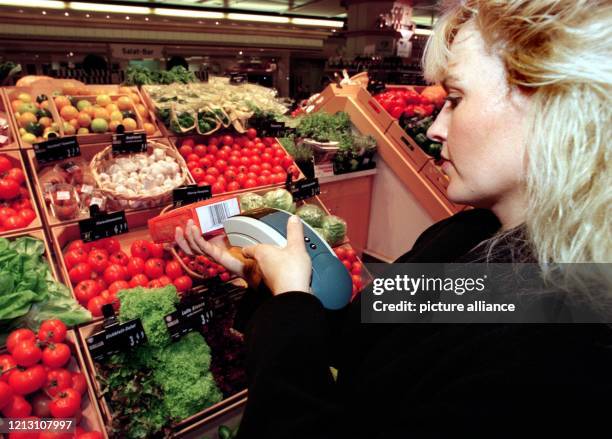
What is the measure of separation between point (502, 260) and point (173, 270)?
1.53m

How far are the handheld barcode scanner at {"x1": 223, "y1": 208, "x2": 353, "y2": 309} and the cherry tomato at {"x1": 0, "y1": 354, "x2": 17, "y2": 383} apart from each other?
847 millimetres

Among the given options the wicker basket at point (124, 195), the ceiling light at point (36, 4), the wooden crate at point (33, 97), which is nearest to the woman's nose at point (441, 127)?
the wicker basket at point (124, 195)

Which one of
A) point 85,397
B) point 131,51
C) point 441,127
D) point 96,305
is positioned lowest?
point 85,397

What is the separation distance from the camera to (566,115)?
26.7 inches

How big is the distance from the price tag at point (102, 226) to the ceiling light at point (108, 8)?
314 inches

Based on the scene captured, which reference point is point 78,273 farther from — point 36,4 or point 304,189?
point 36,4

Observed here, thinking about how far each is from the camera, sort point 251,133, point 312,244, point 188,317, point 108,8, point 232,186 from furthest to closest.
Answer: point 108,8 → point 251,133 → point 232,186 → point 188,317 → point 312,244

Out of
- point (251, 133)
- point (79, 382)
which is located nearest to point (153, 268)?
point (79, 382)

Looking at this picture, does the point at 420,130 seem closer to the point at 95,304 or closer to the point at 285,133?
the point at 285,133

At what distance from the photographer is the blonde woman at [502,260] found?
62cm

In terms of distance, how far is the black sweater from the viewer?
59 cm

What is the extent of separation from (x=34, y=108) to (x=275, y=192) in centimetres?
154

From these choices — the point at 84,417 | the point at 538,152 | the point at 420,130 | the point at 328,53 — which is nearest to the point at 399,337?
the point at 538,152

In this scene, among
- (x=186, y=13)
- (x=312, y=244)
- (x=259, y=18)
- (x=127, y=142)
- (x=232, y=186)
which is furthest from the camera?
(x=259, y=18)
